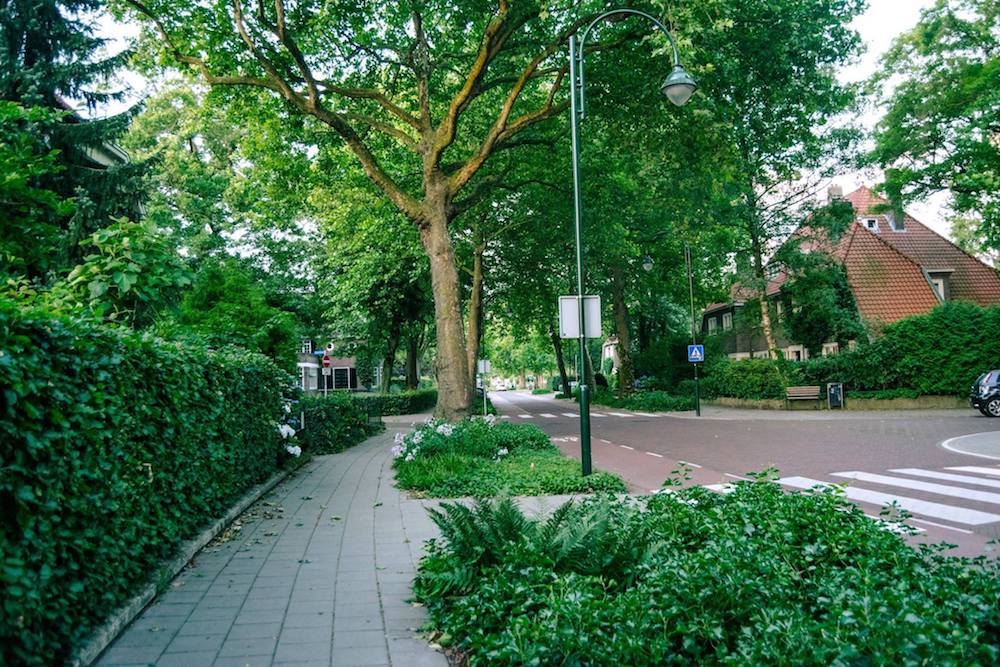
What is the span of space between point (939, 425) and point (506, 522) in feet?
62.7

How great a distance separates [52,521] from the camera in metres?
3.40

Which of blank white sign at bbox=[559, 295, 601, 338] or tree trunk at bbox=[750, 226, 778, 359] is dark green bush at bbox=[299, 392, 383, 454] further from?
tree trunk at bbox=[750, 226, 778, 359]

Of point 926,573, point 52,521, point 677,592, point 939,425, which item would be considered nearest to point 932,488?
point 926,573

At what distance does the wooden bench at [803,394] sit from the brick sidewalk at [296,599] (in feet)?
81.7

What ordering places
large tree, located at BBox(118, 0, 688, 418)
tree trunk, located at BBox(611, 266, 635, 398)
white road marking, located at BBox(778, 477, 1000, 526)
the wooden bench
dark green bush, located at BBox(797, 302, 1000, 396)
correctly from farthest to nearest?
tree trunk, located at BBox(611, 266, 635, 398) < the wooden bench < dark green bush, located at BBox(797, 302, 1000, 396) < large tree, located at BBox(118, 0, 688, 418) < white road marking, located at BBox(778, 477, 1000, 526)

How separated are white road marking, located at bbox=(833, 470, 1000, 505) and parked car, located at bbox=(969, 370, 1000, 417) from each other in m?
14.4

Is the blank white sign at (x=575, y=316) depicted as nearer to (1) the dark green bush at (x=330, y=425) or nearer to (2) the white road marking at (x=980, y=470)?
(2) the white road marking at (x=980, y=470)

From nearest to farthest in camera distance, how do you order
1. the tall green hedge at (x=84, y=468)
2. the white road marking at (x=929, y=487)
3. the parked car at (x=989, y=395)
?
the tall green hedge at (x=84, y=468)
the white road marking at (x=929, y=487)
the parked car at (x=989, y=395)

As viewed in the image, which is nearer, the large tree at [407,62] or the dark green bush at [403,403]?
the large tree at [407,62]

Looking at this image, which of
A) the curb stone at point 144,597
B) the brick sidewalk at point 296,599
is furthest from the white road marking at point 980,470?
the curb stone at point 144,597

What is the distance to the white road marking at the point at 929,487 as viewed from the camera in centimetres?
862

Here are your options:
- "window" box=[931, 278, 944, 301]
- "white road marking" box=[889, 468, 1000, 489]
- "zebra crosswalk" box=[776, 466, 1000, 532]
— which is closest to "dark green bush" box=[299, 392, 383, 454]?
"zebra crosswalk" box=[776, 466, 1000, 532]

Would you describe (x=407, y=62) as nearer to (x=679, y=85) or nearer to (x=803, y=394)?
(x=679, y=85)

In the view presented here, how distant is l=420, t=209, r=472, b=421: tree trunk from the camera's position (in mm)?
15469
